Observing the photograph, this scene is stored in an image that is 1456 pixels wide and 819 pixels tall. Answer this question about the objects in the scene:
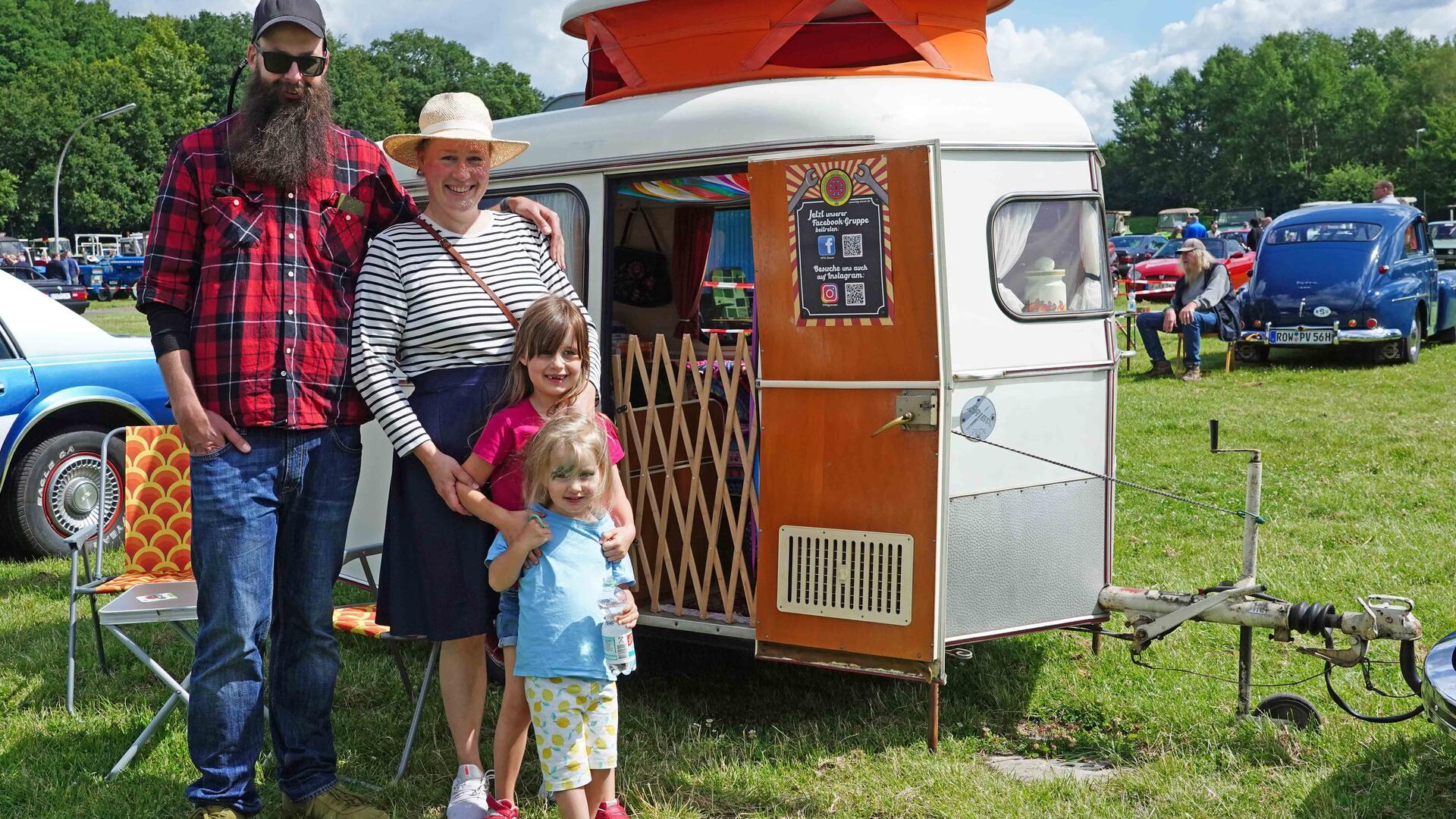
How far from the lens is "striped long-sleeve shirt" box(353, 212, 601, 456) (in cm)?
359

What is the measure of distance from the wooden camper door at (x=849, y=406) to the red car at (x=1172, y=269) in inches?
683

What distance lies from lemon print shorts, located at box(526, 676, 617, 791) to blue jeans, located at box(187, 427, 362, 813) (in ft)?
2.46

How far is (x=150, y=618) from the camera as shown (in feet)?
14.9

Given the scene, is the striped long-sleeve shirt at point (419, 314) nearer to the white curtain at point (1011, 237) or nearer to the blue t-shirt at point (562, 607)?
the blue t-shirt at point (562, 607)

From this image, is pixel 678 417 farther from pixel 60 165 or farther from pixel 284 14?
pixel 60 165

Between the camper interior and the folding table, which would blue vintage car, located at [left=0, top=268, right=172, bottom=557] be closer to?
the folding table

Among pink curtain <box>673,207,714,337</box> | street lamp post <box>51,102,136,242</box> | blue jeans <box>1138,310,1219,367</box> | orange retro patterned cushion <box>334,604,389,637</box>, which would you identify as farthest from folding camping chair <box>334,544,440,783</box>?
street lamp post <box>51,102,136,242</box>

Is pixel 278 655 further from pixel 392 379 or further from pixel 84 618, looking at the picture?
pixel 84 618

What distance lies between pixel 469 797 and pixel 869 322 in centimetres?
202

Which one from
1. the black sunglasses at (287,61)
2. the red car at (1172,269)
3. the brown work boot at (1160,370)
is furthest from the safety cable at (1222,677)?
the red car at (1172,269)

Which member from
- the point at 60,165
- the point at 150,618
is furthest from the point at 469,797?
the point at 60,165

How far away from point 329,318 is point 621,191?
2029 millimetres

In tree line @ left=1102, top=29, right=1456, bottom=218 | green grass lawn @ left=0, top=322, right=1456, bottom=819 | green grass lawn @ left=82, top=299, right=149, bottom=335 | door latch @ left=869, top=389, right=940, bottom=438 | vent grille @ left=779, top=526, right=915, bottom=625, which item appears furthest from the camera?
tree line @ left=1102, top=29, right=1456, bottom=218

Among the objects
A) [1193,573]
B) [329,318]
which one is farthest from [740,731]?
[1193,573]
